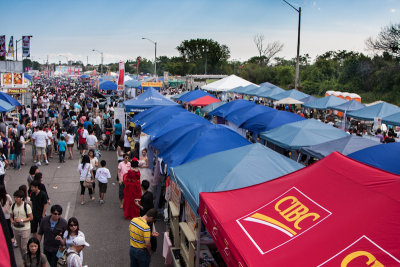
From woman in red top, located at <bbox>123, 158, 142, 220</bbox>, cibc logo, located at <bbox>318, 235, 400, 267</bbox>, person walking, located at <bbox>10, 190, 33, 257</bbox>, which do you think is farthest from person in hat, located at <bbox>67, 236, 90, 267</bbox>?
woman in red top, located at <bbox>123, 158, 142, 220</bbox>

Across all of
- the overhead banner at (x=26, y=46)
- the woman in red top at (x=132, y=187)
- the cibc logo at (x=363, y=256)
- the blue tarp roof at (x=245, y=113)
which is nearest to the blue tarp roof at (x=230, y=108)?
the blue tarp roof at (x=245, y=113)

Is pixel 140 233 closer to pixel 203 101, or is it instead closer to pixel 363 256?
pixel 363 256

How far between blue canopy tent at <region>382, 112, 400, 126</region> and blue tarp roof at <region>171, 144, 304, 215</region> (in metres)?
10.3

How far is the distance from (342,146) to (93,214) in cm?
677

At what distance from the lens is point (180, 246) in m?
6.20

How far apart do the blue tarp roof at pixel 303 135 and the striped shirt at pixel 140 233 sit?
5.99m

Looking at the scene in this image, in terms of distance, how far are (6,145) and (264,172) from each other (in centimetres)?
1050

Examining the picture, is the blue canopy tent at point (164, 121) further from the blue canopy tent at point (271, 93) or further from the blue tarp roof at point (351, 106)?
the blue canopy tent at point (271, 93)

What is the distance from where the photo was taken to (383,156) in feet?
23.4

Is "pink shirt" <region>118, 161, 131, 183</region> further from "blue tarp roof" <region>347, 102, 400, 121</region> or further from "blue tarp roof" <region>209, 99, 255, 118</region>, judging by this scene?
"blue tarp roof" <region>347, 102, 400, 121</region>

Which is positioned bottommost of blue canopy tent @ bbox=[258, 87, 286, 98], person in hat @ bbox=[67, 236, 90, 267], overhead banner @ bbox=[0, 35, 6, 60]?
person in hat @ bbox=[67, 236, 90, 267]

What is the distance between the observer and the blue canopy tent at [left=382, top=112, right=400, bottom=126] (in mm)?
13816

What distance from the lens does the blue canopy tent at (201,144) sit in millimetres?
7277

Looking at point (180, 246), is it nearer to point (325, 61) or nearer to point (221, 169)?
point (221, 169)
